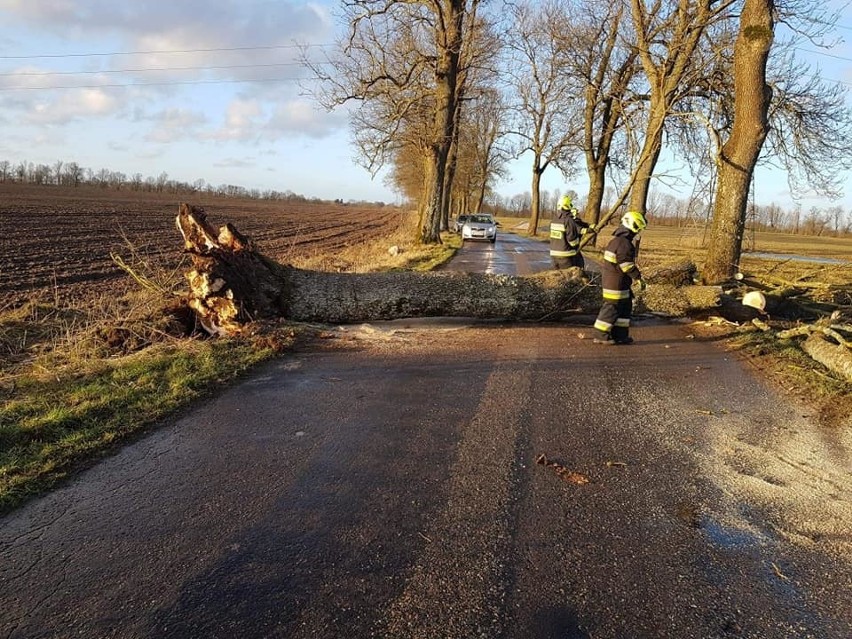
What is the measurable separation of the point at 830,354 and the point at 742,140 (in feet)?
16.0

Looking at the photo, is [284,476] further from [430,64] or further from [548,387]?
[430,64]

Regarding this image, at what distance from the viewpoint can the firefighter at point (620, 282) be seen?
767 centimetres

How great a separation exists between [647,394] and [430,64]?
16.4 metres

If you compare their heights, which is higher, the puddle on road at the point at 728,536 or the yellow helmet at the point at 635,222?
the yellow helmet at the point at 635,222

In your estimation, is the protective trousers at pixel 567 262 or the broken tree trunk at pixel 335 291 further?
the protective trousers at pixel 567 262

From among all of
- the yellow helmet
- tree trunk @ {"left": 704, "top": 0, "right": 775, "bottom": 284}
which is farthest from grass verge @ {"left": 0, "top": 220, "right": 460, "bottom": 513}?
tree trunk @ {"left": 704, "top": 0, "right": 775, "bottom": 284}

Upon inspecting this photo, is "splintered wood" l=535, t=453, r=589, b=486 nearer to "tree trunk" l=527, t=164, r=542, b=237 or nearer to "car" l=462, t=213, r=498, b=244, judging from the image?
"car" l=462, t=213, r=498, b=244

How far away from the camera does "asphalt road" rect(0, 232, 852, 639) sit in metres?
2.48

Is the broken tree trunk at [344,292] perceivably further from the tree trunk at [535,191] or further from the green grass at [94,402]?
the tree trunk at [535,191]

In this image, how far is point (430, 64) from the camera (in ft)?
62.1

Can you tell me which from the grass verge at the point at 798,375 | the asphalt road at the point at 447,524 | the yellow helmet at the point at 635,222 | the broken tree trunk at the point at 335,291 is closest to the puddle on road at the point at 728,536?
the asphalt road at the point at 447,524

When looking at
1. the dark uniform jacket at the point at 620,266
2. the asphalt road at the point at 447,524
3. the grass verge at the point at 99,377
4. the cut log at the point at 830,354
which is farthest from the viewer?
the dark uniform jacket at the point at 620,266

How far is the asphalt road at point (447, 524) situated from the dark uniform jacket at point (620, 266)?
2.53 metres

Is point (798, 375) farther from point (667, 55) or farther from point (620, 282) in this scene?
point (667, 55)
